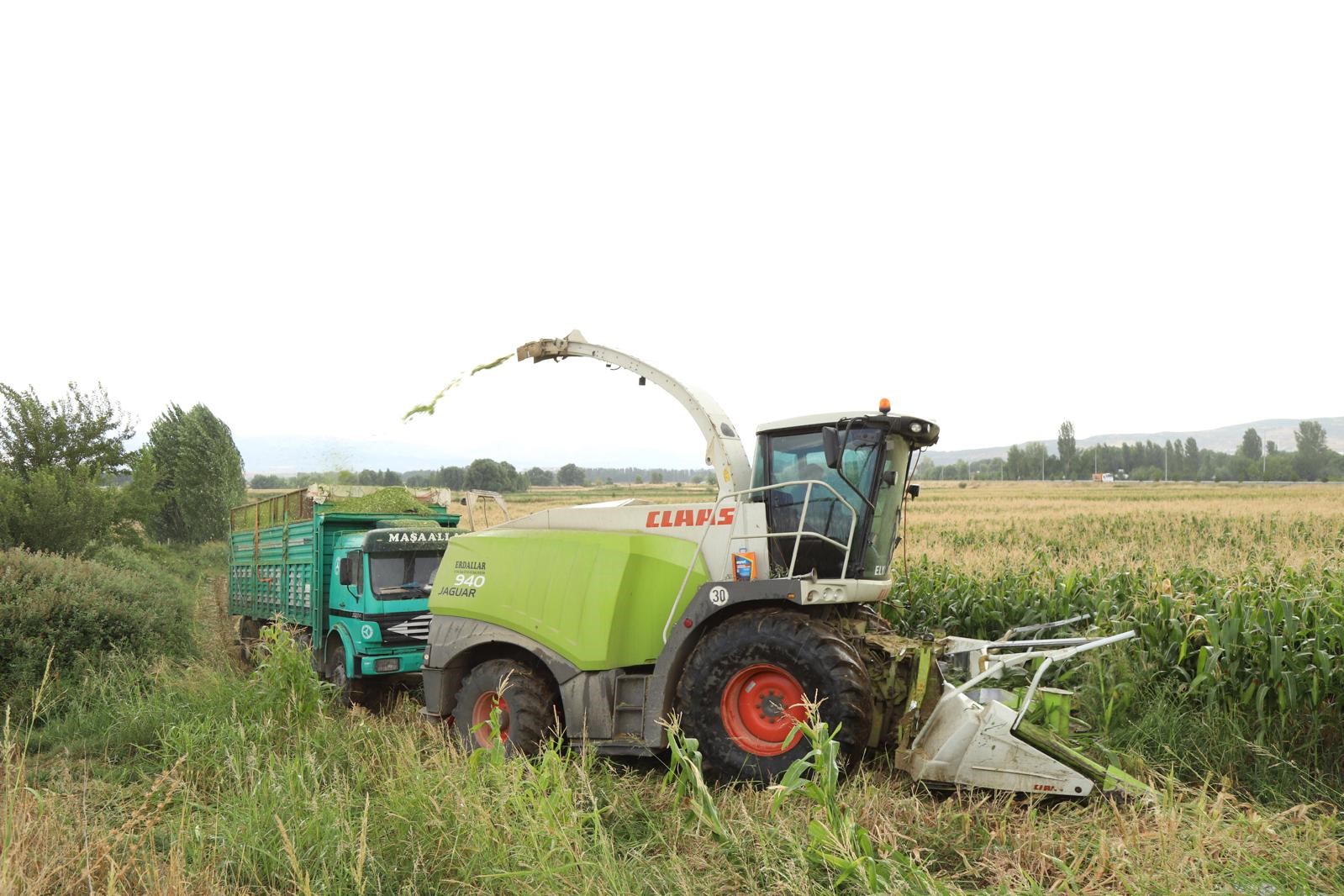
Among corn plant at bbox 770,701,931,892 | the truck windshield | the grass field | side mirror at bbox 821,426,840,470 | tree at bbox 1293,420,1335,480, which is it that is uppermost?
tree at bbox 1293,420,1335,480

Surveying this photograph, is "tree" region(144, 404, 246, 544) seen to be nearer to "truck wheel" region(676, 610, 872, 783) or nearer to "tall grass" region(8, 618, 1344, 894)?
"tall grass" region(8, 618, 1344, 894)

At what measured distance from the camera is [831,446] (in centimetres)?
618

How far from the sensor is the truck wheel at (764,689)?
560 centimetres

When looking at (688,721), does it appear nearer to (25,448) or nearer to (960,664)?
(960,664)

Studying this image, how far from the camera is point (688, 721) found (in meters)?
6.02

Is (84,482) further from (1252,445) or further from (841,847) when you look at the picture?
(1252,445)

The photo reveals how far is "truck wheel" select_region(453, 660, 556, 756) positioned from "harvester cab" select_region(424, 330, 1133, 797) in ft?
0.05

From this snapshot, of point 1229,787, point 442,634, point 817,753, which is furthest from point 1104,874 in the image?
point 442,634

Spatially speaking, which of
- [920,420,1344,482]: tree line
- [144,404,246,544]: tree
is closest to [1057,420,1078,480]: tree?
[920,420,1344,482]: tree line

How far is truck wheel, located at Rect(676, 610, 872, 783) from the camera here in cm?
560

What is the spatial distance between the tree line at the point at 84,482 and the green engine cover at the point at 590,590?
1554 centimetres

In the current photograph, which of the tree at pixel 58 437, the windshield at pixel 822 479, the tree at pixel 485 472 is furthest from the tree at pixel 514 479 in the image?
the windshield at pixel 822 479

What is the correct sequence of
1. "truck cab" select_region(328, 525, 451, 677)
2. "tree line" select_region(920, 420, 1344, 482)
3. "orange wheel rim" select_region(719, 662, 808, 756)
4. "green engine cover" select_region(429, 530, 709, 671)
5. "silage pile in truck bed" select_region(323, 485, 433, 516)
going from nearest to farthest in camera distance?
"orange wheel rim" select_region(719, 662, 808, 756)
"green engine cover" select_region(429, 530, 709, 671)
"truck cab" select_region(328, 525, 451, 677)
"silage pile in truck bed" select_region(323, 485, 433, 516)
"tree line" select_region(920, 420, 1344, 482)

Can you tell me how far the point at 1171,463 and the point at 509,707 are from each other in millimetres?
156117
